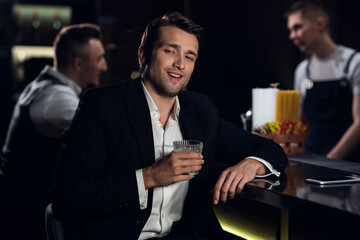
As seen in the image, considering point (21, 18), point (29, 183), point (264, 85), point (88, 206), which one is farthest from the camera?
point (21, 18)

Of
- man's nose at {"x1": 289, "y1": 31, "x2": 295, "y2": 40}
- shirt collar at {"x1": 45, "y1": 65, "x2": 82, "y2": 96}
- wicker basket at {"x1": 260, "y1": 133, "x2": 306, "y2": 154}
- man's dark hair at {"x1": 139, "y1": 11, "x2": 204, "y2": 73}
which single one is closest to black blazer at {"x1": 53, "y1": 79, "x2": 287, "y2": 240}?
man's dark hair at {"x1": 139, "y1": 11, "x2": 204, "y2": 73}

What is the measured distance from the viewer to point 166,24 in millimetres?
1872

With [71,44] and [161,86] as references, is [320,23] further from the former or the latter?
[161,86]

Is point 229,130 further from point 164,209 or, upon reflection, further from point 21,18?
point 21,18

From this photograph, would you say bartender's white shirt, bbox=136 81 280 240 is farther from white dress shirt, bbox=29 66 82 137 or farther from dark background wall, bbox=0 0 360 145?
white dress shirt, bbox=29 66 82 137

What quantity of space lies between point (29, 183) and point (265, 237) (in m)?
1.53

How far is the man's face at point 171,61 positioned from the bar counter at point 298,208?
493mm

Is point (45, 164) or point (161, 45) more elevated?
point (161, 45)

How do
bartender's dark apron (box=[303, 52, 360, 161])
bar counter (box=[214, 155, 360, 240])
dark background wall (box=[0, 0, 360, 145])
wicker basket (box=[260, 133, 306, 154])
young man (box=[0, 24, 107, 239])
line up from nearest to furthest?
bar counter (box=[214, 155, 360, 240]) < wicker basket (box=[260, 133, 306, 154]) < young man (box=[0, 24, 107, 239]) < dark background wall (box=[0, 0, 360, 145]) < bartender's dark apron (box=[303, 52, 360, 161])

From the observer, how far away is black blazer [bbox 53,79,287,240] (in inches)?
61.8

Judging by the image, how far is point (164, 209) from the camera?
5.86ft

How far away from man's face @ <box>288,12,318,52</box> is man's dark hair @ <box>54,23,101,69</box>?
1442 mm

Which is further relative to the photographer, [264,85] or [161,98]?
[264,85]

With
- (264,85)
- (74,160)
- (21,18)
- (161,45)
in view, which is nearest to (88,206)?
(74,160)
